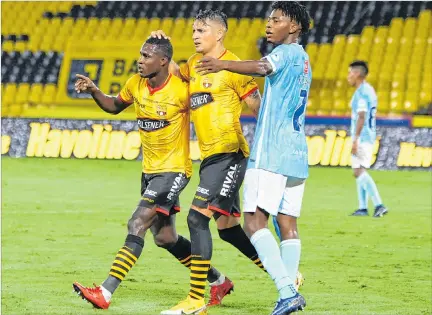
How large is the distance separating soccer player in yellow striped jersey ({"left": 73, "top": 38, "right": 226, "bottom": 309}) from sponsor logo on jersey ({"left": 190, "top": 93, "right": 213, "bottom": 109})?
0.12m

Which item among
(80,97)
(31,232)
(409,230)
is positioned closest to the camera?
(31,232)

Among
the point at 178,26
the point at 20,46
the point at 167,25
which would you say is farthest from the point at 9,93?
the point at 178,26

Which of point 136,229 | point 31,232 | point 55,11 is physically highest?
point 55,11

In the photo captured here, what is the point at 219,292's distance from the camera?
Answer: 662 centimetres

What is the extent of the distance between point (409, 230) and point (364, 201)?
1442mm

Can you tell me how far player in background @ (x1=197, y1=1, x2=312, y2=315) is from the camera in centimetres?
586

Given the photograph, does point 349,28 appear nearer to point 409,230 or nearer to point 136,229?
point 409,230

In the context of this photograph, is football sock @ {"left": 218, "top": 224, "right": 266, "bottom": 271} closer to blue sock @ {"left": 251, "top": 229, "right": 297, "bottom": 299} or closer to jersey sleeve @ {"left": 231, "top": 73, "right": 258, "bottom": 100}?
blue sock @ {"left": 251, "top": 229, "right": 297, "bottom": 299}

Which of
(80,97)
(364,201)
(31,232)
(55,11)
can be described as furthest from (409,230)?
(55,11)

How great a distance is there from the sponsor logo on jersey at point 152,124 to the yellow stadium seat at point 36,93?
17445mm

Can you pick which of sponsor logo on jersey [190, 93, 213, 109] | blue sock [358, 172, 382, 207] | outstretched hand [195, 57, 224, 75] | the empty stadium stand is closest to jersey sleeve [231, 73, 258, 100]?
sponsor logo on jersey [190, 93, 213, 109]

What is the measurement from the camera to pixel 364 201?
12.3 metres

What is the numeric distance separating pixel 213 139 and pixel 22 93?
18346 mm

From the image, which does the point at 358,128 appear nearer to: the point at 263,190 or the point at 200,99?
the point at 200,99
